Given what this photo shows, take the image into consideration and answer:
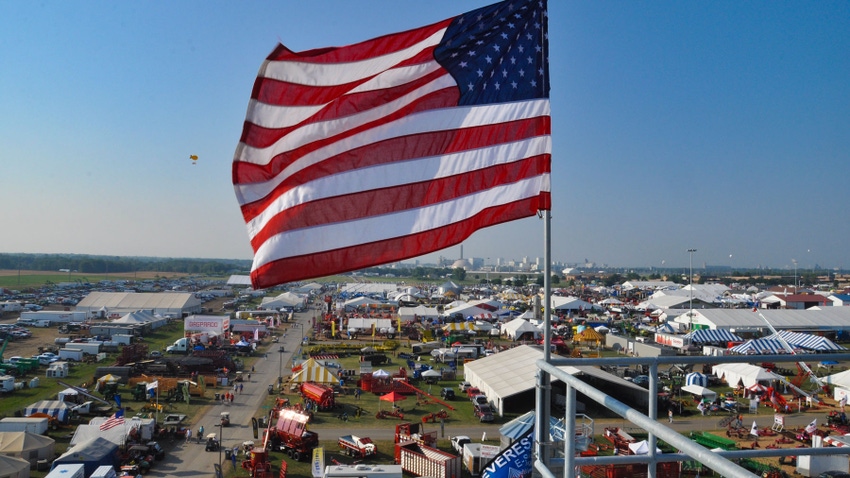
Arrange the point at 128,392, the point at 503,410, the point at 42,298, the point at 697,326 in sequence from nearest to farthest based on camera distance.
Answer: the point at 503,410
the point at 128,392
the point at 697,326
the point at 42,298

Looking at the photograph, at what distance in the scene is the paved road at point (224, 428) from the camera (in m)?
15.8

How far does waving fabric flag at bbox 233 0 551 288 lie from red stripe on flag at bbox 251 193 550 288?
0.01 meters

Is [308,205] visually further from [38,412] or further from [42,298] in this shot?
[42,298]

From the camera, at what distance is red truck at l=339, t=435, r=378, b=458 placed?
1666 cm

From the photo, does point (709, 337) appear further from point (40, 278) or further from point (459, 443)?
point (40, 278)

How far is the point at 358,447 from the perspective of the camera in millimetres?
16672

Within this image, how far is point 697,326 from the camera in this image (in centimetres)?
4253

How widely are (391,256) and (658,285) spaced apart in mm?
100230

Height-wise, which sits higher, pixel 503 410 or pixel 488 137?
pixel 488 137

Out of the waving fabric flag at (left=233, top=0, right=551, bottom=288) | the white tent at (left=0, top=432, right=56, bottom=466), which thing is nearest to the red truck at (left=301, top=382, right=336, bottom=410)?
the white tent at (left=0, top=432, right=56, bottom=466)

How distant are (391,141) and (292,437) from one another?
14.1 meters

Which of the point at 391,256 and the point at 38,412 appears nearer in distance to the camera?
the point at 391,256

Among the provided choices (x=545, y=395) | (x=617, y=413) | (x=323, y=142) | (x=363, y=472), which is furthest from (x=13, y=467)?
(x=617, y=413)

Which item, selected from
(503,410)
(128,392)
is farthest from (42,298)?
(503,410)
